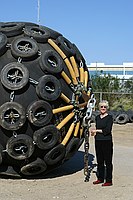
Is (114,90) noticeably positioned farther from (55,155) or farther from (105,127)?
(55,155)

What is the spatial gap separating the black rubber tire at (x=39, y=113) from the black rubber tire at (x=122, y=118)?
11.7 m

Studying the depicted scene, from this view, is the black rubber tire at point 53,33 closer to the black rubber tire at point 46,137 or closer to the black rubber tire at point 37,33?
the black rubber tire at point 37,33

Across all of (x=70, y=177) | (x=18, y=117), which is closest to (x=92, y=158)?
(x=70, y=177)

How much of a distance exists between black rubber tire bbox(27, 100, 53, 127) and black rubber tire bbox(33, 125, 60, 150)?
0.39 ft

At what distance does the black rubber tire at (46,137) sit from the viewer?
6871 millimetres

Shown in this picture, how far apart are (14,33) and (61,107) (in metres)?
1.55

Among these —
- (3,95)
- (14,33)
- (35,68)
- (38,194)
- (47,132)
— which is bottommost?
(38,194)

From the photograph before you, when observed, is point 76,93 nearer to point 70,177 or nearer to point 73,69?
point 73,69

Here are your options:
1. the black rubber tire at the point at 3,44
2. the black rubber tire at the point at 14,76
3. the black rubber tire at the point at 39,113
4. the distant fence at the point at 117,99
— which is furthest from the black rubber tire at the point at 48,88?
the distant fence at the point at 117,99

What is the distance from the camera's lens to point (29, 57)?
23.0 ft

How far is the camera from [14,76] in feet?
22.4

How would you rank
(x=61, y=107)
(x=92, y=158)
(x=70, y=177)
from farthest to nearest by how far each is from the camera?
(x=92, y=158) → (x=70, y=177) → (x=61, y=107)

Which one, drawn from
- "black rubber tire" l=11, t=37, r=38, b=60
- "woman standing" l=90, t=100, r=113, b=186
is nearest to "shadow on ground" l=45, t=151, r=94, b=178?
"woman standing" l=90, t=100, r=113, b=186

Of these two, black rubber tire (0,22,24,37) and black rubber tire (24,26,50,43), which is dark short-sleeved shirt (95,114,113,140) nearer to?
black rubber tire (24,26,50,43)
